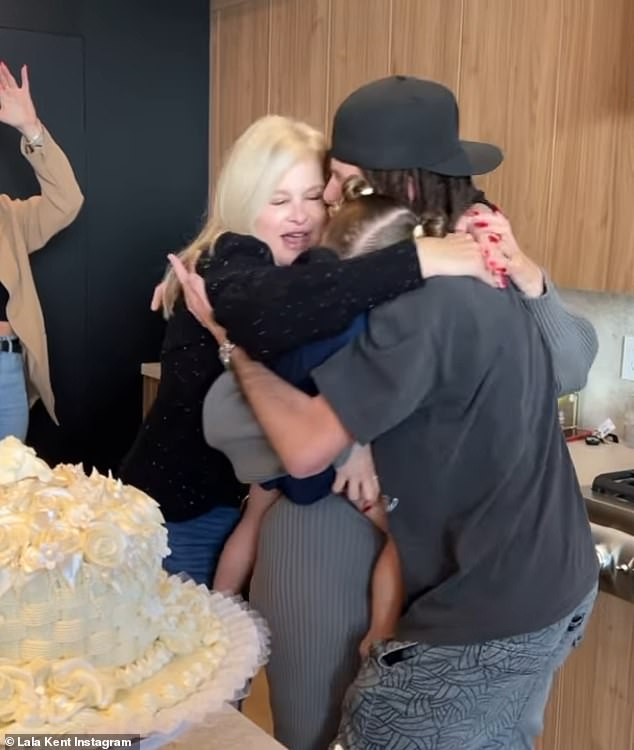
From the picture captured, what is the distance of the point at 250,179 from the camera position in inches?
61.1

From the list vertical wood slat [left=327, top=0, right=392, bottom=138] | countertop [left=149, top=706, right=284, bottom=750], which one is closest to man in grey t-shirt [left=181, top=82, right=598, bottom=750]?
countertop [left=149, top=706, right=284, bottom=750]

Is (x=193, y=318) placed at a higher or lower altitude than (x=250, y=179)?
lower

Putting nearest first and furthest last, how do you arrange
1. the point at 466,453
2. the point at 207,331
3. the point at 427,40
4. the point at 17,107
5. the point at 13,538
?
the point at 13,538 → the point at 466,453 → the point at 207,331 → the point at 427,40 → the point at 17,107

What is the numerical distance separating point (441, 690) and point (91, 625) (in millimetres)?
432

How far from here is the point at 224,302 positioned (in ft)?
4.25

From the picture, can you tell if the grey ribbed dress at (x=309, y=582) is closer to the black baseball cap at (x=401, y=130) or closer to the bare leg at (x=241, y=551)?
the bare leg at (x=241, y=551)

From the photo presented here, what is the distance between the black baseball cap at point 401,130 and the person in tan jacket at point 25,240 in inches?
79.9

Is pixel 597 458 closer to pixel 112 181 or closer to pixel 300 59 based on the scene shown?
pixel 300 59

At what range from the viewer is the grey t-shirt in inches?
45.4

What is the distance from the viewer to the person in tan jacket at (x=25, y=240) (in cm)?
311

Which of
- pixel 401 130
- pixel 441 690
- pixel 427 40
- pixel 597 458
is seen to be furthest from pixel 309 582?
pixel 427 40

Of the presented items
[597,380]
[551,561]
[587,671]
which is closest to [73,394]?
[597,380]

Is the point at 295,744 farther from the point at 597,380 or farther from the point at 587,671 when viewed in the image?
the point at 597,380

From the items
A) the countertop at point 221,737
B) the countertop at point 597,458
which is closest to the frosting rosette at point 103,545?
the countertop at point 221,737
